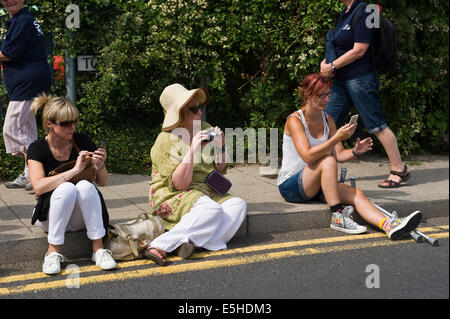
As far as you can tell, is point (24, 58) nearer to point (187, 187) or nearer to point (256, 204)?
point (187, 187)

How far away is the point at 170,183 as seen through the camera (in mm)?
4586

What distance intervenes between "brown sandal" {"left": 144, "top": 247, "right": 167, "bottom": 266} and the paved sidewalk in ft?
1.49

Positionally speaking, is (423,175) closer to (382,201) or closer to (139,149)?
(382,201)

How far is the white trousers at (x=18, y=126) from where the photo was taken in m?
5.82

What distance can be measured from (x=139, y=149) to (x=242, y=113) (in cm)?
160

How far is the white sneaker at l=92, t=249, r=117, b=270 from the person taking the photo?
163 inches

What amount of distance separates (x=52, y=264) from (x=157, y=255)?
0.67 meters

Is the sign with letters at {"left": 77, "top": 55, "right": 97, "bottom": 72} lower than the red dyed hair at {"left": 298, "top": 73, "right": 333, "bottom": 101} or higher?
higher

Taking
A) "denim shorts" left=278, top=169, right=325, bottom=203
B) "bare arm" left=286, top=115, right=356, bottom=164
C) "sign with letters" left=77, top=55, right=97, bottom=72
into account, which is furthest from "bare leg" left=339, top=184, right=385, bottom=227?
"sign with letters" left=77, top=55, right=97, bottom=72

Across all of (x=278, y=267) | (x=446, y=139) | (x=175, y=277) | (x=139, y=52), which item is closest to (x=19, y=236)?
(x=175, y=277)

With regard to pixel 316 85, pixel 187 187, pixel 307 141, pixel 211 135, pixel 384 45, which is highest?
pixel 384 45

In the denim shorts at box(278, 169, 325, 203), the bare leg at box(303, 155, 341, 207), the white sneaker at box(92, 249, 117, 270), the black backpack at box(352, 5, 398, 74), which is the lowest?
the white sneaker at box(92, 249, 117, 270)

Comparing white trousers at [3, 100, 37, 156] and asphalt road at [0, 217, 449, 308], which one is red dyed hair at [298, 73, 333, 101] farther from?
white trousers at [3, 100, 37, 156]

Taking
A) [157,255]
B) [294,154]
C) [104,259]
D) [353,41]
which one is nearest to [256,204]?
[294,154]
